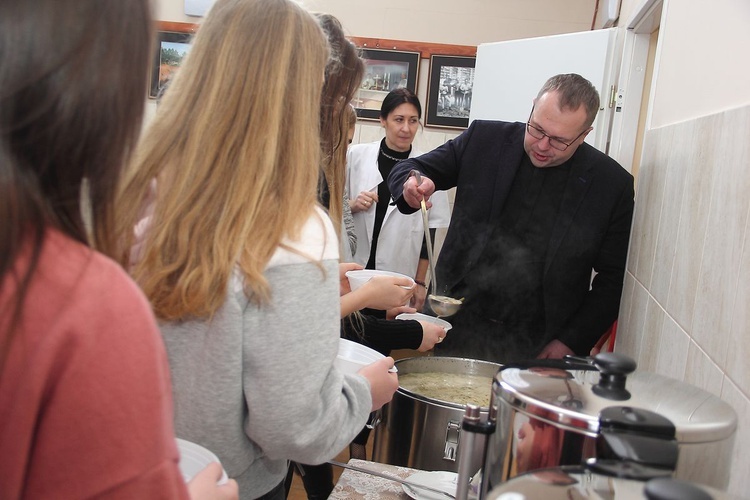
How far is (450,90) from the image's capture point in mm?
4426

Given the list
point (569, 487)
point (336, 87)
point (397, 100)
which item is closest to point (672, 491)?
point (569, 487)

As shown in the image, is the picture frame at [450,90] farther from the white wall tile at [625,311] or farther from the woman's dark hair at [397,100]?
the white wall tile at [625,311]

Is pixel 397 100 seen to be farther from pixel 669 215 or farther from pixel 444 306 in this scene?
pixel 669 215

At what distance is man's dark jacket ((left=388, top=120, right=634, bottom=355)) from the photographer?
2.22 meters

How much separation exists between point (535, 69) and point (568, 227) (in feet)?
3.95

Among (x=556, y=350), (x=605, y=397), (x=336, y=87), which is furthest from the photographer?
(x=556, y=350)

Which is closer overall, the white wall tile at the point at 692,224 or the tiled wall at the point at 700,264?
the tiled wall at the point at 700,264

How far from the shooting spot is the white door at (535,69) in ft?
9.43

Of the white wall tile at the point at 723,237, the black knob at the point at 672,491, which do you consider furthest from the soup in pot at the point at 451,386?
the black knob at the point at 672,491

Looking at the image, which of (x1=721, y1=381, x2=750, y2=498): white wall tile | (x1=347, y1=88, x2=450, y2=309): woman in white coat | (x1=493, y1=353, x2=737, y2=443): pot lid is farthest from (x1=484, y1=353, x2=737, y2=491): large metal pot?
(x1=347, y1=88, x2=450, y2=309): woman in white coat

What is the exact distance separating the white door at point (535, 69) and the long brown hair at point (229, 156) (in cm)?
219

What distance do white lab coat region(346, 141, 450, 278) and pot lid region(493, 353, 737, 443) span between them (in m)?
2.86

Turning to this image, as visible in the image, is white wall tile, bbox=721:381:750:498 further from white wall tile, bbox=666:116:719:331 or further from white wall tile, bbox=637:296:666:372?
white wall tile, bbox=637:296:666:372

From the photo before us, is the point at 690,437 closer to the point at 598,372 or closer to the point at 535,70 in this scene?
the point at 598,372
